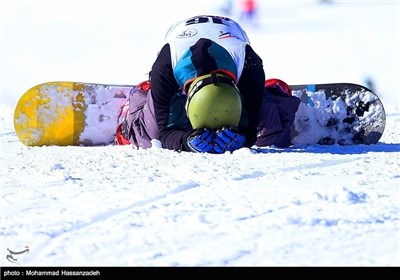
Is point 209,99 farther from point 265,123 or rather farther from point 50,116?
point 50,116

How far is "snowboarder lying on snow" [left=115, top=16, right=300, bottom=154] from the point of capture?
12.1 feet

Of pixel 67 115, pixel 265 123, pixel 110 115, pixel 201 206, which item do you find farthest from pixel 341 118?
pixel 201 206

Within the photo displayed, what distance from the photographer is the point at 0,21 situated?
16.5m

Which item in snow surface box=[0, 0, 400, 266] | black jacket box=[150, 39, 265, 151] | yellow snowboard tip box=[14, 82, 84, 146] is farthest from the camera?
yellow snowboard tip box=[14, 82, 84, 146]

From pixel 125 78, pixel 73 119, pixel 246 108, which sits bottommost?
pixel 125 78

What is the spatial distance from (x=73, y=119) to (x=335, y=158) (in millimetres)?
2082

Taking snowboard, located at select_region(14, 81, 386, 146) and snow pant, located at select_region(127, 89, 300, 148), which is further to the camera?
snowboard, located at select_region(14, 81, 386, 146)

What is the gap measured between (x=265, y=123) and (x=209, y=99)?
86cm

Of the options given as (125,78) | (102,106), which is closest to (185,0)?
(125,78)

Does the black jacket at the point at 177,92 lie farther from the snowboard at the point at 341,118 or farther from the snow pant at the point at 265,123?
the snowboard at the point at 341,118

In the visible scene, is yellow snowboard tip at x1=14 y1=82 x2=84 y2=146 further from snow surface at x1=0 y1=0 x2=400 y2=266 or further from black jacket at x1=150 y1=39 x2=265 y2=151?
black jacket at x1=150 y1=39 x2=265 y2=151

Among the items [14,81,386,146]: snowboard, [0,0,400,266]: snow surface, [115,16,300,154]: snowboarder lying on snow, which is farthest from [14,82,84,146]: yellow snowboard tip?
[115,16,300,154]: snowboarder lying on snow
